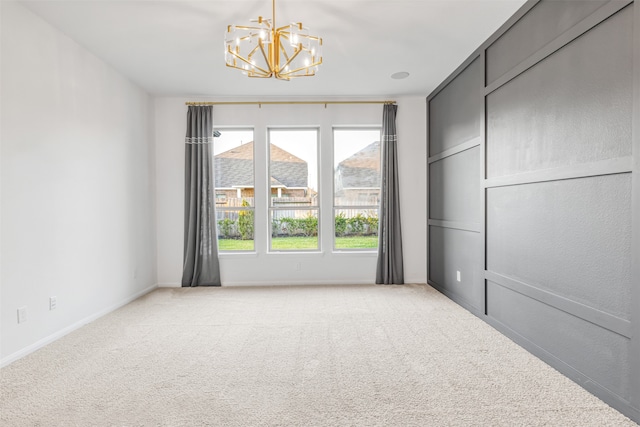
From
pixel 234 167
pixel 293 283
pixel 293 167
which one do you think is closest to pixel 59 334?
pixel 293 283

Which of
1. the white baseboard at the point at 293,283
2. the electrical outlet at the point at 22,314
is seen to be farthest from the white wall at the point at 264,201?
the electrical outlet at the point at 22,314

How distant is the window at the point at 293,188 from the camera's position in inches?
A: 207

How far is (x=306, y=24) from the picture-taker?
121 inches

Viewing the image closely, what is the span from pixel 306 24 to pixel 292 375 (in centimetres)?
287

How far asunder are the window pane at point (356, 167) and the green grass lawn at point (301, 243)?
0.55 m

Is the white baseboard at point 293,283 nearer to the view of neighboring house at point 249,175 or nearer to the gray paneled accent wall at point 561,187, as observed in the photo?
the view of neighboring house at point 249,175

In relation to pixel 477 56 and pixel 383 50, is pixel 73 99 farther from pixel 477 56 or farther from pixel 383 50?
pixel 477 56

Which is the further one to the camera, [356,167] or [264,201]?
[356,167]

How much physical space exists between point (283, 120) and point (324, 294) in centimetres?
259

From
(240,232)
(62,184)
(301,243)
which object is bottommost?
(301,243)

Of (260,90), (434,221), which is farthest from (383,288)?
(260,90)

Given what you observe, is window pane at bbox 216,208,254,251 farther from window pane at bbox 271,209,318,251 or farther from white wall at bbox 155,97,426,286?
window pane at bbox 271,209,318,251

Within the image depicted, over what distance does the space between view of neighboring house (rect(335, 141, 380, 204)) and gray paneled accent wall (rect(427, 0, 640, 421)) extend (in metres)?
1.67

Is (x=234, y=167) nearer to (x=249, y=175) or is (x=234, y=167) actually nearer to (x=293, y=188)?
(x=249, y=175)
